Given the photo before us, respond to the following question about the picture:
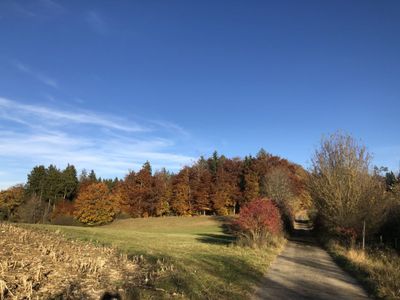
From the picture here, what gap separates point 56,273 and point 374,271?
13042 millimetres

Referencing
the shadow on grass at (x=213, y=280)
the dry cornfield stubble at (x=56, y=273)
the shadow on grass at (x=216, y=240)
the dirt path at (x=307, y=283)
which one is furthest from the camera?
the shadow on grass at (x=216, y=240)

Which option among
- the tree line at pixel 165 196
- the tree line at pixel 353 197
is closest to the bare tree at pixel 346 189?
the tree line at pixel 353 197

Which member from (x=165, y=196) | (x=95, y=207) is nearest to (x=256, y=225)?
(x=95, y=207)

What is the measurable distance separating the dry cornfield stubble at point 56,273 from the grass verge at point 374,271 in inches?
311

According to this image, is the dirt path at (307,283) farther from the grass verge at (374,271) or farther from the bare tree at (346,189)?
the bare tree at (346,189)

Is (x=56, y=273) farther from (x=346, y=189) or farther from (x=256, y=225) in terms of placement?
(x=346, y=189)

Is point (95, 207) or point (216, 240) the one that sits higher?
point (95, 207)

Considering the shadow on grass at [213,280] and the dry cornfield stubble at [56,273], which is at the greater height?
the dry cornfield stubble at [56,273]

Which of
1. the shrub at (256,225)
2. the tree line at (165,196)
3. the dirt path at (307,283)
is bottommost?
the dirt path at (307,283)

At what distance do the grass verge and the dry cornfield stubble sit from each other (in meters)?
7.89

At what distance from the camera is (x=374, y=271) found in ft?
53.1

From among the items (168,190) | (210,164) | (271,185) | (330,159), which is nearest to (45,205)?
(168,190)

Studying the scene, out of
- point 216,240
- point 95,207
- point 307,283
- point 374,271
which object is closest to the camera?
point 307,283

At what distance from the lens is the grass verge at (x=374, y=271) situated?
1255 centimetres
